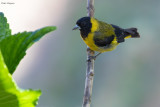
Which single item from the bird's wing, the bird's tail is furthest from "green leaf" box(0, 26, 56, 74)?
the bird's tail

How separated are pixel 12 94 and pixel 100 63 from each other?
8155mm

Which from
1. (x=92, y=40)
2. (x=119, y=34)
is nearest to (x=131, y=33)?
(x=119, y=34)

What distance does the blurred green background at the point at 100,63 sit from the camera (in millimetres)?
8125

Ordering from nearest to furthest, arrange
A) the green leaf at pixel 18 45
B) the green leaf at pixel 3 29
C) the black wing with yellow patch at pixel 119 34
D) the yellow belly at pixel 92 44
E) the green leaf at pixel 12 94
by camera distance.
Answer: the green leaf at pixel 12 94
the green leaf at pixel 18 45
the green leaf at pixel 3 29
the yellow belly at pixel 92 44
the black wing with yellow patch at pixel 119 34

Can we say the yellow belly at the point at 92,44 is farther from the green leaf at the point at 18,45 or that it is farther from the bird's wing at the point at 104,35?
the green leaf at the point at 18,45

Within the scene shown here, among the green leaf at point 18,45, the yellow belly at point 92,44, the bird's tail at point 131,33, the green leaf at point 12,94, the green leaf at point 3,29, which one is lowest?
the green leaf at point 12,94

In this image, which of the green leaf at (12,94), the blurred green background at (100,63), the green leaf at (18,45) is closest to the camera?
the green leaf at (12,94)

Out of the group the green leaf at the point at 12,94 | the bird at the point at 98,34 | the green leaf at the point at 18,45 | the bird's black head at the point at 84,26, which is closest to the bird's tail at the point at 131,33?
the bird at the point at 98,34

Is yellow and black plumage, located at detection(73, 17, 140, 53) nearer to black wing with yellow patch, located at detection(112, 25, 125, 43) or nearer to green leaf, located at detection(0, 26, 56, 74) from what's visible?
black wing with yellow patch, located at detection(112, 25, 125, 43)

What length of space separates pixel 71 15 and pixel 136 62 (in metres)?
2.83

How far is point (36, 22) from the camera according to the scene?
9820 mm

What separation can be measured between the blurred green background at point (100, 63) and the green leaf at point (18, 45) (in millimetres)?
7122

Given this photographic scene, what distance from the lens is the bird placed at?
4.39 metres

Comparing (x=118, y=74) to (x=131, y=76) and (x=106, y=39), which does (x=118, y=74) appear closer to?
(x=131, y=76)
